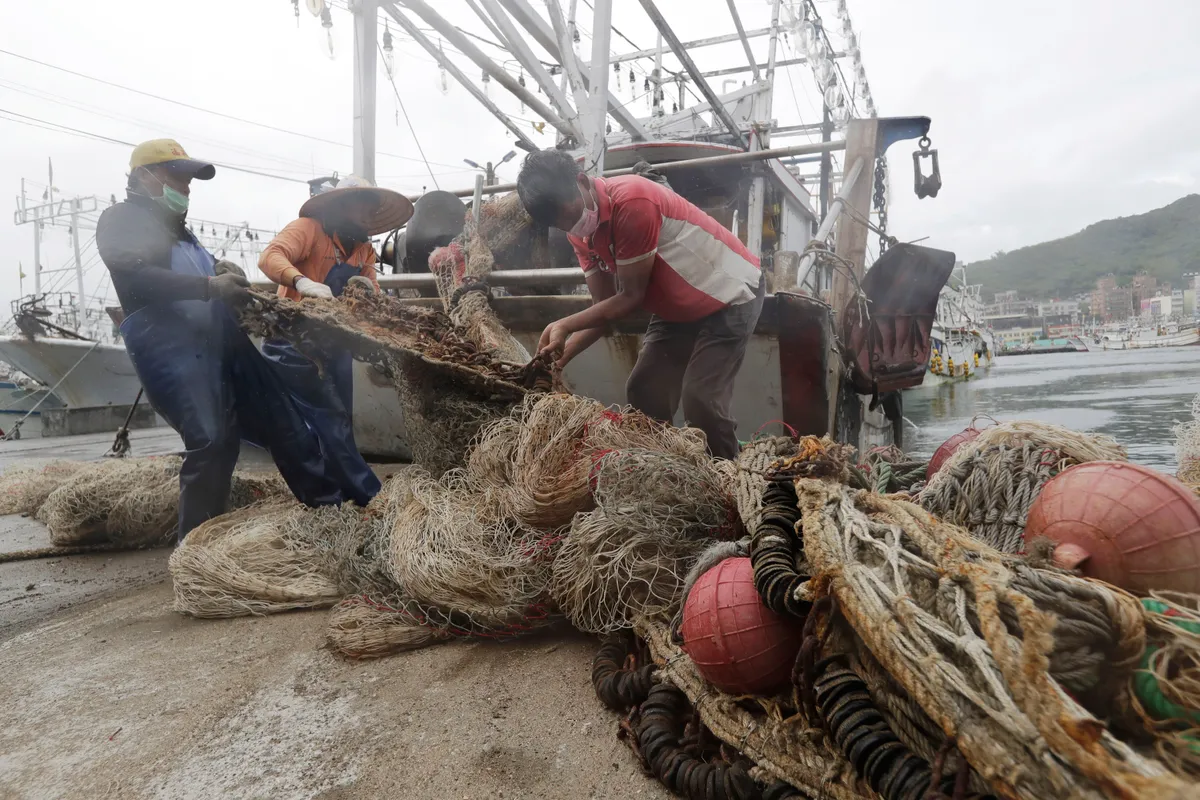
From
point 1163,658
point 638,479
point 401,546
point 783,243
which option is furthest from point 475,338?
point 783,243

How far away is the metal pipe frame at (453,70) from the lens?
6.30m

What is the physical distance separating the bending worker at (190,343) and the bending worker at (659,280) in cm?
181

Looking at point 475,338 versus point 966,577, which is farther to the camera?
point 475,338

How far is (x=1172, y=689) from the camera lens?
1094mm

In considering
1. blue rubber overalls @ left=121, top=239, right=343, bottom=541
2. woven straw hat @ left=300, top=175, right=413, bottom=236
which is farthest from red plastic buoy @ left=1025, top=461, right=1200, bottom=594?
woven straw hat @ left=300, top=175, right=413, bottom=236

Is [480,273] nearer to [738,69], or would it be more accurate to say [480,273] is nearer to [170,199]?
[170,199]

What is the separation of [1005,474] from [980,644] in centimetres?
124

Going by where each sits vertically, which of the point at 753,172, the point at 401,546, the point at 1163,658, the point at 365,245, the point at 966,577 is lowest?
the point at 401,546

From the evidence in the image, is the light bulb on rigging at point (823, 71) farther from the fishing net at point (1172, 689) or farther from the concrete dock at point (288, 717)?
the fishing net at point (1172, 689)

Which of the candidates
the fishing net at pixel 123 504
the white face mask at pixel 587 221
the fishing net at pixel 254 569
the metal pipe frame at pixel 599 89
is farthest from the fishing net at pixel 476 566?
the metal pipe frame at pixel 599 89

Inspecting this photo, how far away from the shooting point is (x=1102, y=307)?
109 meters

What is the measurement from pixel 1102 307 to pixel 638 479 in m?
137

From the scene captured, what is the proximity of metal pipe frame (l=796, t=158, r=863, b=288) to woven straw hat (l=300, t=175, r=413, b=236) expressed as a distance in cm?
299

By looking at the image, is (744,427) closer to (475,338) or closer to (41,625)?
(475,338)
